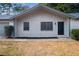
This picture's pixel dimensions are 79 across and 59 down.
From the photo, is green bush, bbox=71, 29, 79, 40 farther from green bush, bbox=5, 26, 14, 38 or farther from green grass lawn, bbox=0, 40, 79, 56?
green bush, bbox=5, 26, 14, 38

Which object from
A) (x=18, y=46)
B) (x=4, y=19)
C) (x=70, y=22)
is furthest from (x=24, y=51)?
(x=70, y=22)

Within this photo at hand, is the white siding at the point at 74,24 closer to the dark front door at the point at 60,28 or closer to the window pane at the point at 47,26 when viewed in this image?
the dark front door at the point at 60,28

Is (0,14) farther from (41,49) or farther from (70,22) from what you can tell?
(70,22)

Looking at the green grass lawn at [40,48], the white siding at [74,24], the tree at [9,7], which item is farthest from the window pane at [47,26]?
the tree at [9,7]

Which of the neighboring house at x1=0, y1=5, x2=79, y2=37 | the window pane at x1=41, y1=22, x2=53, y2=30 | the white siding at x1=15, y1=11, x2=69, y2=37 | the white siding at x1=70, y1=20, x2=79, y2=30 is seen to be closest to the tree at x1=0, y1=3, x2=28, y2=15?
the neighboring house at x1=0, y1=5, x2=79, y2=37

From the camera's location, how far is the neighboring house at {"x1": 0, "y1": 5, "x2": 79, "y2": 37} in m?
4.51

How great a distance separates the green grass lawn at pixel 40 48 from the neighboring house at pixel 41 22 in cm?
18

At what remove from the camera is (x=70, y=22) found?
179 inches

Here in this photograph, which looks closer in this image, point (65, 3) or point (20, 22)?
point (65, 3)

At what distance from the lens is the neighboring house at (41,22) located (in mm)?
4512

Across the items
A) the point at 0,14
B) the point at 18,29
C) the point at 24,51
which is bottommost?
the point at 24,51

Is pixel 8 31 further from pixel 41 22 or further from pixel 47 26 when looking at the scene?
pixel 47 26

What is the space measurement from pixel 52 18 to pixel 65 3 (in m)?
0.46

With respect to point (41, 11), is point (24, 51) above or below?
below
